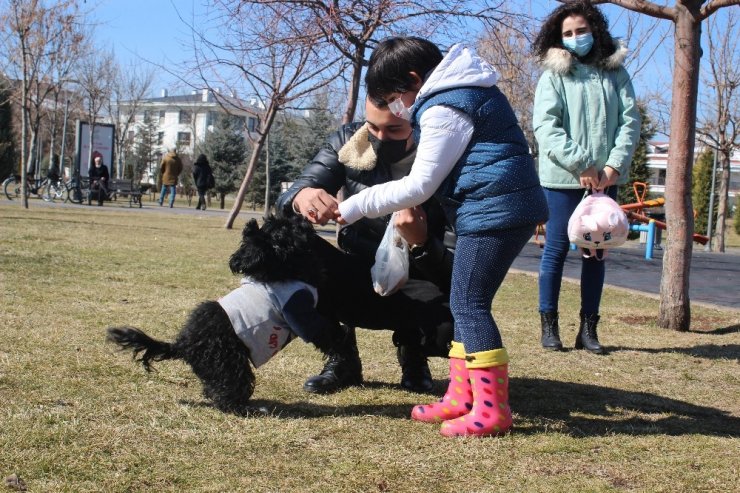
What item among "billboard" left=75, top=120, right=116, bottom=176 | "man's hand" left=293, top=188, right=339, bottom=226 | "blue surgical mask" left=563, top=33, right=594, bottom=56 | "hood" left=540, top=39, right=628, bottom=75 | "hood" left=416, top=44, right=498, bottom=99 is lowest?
"man's hand" left=293, top=188, right=339, bottom=226

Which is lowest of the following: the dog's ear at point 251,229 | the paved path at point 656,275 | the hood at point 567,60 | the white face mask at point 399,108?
the paved path at point 656,275

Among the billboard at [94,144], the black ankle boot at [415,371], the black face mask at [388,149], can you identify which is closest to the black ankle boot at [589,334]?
the black ankle boot at [415,371]

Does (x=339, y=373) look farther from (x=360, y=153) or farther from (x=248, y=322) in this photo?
Answer: (x=360, y=153)

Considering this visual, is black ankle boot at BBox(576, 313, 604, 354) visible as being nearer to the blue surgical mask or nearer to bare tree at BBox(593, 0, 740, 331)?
bare tree at BBox(593, 0, 740, 331)

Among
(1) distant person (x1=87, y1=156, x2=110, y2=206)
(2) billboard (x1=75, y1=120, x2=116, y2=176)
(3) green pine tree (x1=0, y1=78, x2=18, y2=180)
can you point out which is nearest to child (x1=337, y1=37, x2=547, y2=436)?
(1) distant person (x1=87, y1=156, x2=110, y2=206)

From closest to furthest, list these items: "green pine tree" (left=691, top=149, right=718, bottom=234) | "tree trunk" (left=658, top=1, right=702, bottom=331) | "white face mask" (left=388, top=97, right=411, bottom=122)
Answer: "white face mask" (left=388, top=97, right=411, bottom=122) → "tree trunk" (left=658, top=1, right=702, bottom=331) → "green pine tree" (left=691, top=149, right=718, bottom=234)

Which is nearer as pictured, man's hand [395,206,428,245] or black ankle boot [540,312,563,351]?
man's hand [395,206,428,245]

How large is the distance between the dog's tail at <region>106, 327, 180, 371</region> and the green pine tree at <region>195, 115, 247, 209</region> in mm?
32869

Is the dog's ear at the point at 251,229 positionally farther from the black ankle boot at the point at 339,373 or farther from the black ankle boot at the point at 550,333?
the black ankle boot at the point at 550,333

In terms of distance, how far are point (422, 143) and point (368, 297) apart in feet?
3.29

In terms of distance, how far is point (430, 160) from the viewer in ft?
9.55

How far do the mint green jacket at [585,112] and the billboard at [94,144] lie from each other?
80.9 feet

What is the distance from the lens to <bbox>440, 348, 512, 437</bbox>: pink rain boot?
2.97 m

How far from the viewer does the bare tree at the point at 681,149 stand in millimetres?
5715
